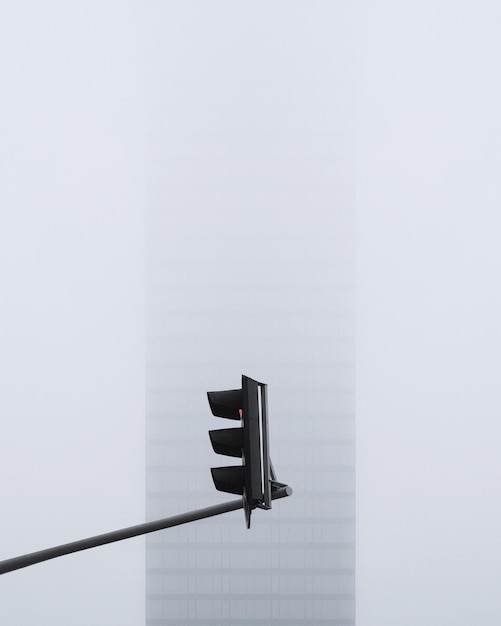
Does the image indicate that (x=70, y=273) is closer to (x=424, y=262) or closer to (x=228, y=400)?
(x=228, y=400)

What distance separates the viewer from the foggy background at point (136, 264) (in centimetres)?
215

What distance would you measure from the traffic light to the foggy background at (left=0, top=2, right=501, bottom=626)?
2.77 ft

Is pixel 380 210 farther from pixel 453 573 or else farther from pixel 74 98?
pixel 453 573

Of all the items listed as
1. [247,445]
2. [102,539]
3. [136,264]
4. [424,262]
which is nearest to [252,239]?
[136,264]

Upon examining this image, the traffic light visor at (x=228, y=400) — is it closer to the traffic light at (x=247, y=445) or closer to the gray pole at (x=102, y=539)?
the traffic light at (x=247, y=445)

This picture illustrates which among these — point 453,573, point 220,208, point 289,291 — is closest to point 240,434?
point 289,291

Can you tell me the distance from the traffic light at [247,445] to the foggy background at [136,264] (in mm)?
846

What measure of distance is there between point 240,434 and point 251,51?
1.42 m

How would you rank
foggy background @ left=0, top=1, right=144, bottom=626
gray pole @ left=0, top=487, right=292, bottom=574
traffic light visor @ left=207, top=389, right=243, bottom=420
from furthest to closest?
foggy background @ left=0, top=1, right=144, bottom=626 → traffic light visor @ left=207, top=389, right=243, bottom=420 → gray pole @ left=0, top=487, right=292, bottom=574

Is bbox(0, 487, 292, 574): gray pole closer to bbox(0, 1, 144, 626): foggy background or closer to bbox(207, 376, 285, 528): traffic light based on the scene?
bbox(207, 376, 285, 528): traffic light

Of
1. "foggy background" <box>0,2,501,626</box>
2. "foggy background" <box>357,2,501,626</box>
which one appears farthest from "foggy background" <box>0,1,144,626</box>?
"foggy background" <box>357,2,501,626</box>

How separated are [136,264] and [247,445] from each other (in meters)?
1.04

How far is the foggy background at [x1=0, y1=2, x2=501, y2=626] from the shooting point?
7.06 feet

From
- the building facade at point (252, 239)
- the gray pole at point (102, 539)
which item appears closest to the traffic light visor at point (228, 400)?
the gray pole at point (102, 539)
